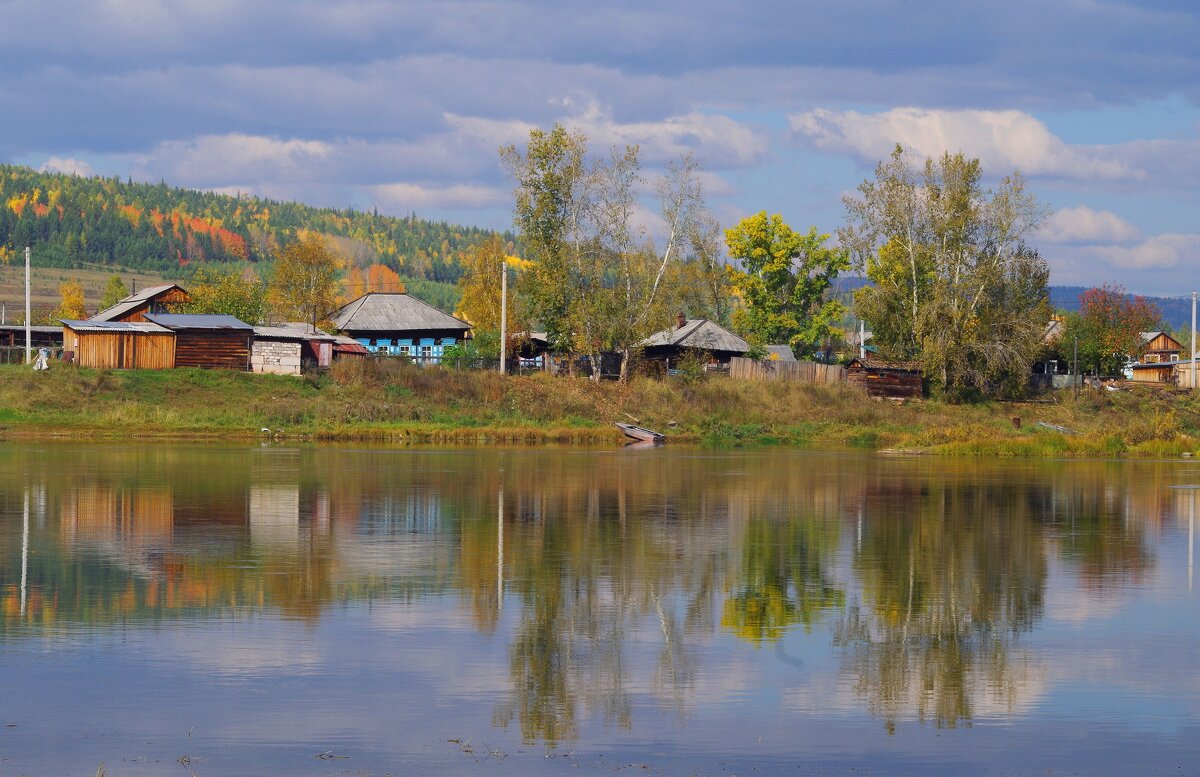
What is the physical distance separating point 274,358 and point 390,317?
2896 cm

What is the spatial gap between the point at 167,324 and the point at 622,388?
25738 millimetres

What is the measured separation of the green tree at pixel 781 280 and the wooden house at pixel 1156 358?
1392 inches

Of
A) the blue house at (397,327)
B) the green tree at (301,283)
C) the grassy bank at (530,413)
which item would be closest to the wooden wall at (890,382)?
the grassy bank at (530,413)

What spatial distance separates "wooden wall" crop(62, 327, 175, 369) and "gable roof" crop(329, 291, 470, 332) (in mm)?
28938

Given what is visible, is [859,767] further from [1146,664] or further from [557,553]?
[557,553]

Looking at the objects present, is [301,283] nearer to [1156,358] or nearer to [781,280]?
[781,280]

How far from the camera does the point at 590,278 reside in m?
85.0

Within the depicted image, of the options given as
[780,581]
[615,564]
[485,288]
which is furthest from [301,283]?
[780,581]

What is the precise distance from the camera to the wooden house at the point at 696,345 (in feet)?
308

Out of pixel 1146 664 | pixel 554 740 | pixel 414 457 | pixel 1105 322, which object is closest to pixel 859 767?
pixel 554 740

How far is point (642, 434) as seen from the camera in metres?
69.8

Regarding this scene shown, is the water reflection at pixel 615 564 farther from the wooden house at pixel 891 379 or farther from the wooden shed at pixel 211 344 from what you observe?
the wooden house at pixel 891 379

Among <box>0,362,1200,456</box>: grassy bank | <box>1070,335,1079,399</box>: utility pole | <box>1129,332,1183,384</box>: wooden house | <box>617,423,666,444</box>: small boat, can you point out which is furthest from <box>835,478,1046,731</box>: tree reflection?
<box>1129,332,1183,384</box>: wooden house

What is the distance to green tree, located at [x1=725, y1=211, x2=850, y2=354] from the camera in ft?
353
